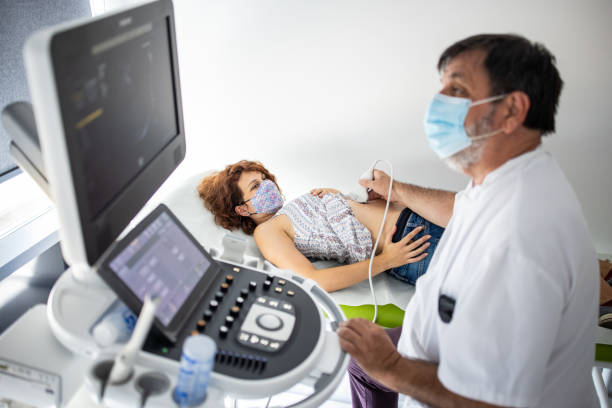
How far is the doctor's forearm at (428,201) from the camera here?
5.95 feet

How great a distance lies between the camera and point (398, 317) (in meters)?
1.66

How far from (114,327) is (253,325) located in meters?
0.27

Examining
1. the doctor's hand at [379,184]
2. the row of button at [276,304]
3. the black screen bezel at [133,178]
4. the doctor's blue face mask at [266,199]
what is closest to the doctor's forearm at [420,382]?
the row of button at [276,304]

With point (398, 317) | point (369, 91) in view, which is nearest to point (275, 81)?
point (369, 91)

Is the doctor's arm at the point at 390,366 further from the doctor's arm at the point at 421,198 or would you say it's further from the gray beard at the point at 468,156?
the doctor's arm at the point at 421,198

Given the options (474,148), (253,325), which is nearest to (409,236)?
(474,148)

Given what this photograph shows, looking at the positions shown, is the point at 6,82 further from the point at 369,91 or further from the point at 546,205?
the point at 546,205

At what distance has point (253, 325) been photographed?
3.13ft

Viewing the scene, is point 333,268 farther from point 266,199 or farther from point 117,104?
point 117,104

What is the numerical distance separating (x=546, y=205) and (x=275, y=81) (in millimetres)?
1555

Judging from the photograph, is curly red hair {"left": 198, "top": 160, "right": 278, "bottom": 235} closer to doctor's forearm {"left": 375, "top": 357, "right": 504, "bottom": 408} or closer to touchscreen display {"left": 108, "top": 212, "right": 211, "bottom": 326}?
touchscreen display {"left": 108, "top": 212, "right": 211, "bottom": 326}

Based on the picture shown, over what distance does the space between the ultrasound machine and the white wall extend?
1.14 meters

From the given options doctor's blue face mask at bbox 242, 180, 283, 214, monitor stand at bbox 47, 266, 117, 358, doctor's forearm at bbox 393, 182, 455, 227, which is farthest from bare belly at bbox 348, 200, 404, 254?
monitor stand at bbox 47, 266, 117, 358

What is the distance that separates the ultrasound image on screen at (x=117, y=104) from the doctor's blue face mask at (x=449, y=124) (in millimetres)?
671
